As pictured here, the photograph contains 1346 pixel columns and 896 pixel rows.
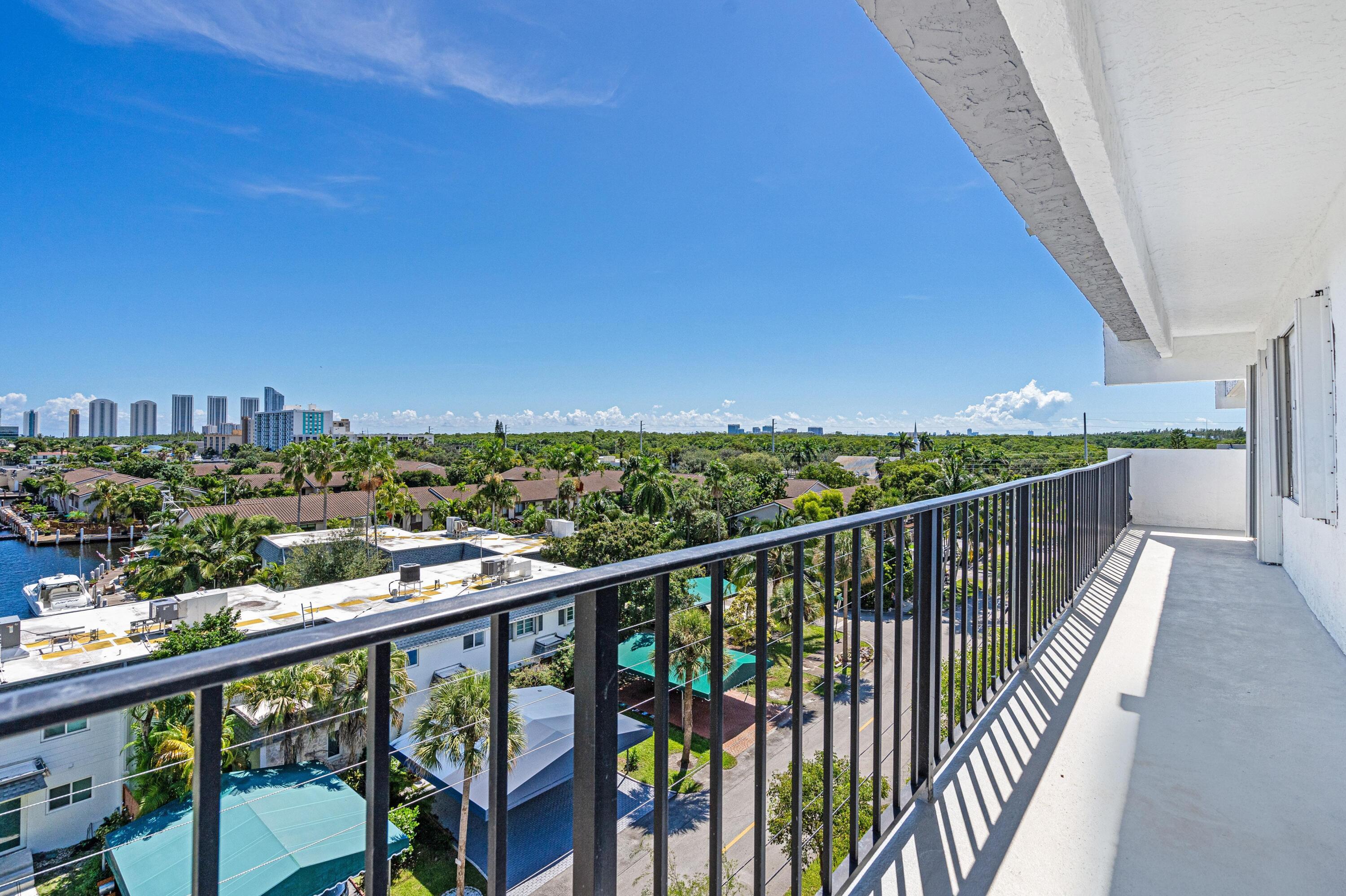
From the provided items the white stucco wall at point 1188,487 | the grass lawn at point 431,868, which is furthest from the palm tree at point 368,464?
the white stucco wall at point 1188,487

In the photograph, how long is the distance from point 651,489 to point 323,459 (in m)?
16.3

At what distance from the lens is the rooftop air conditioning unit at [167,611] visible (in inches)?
591

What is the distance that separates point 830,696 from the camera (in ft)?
4.50

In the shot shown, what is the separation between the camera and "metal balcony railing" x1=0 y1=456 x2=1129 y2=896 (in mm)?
547

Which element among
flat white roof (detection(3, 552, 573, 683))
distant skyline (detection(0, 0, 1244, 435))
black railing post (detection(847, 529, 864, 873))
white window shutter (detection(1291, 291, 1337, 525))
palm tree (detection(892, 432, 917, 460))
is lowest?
flat white roof (detection(3, 552, 573, 683))

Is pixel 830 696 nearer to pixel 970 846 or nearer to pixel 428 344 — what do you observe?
pixel 970 846

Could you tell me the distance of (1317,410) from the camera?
3430mm

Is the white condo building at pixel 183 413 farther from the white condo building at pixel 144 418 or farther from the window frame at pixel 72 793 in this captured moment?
the window frame at pixel 72 793

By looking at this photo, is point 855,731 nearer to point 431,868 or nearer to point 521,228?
point 431,868

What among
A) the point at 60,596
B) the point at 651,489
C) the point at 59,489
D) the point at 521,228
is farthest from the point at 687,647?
the point at 59,489

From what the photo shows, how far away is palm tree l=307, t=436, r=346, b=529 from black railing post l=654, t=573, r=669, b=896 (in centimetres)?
3241

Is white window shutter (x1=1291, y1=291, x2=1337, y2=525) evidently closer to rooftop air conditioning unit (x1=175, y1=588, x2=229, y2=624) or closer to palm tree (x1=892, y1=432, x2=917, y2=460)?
rooftop air conditioning unit (x1=175, y1=588, x2=229, y2=624)

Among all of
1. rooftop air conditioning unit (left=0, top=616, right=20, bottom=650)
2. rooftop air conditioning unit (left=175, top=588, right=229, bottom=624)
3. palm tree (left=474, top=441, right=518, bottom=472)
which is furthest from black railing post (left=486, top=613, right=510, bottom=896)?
palm tree (left=474, top=441, right=518, bottom=472)

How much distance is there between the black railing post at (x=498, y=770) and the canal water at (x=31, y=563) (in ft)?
131
